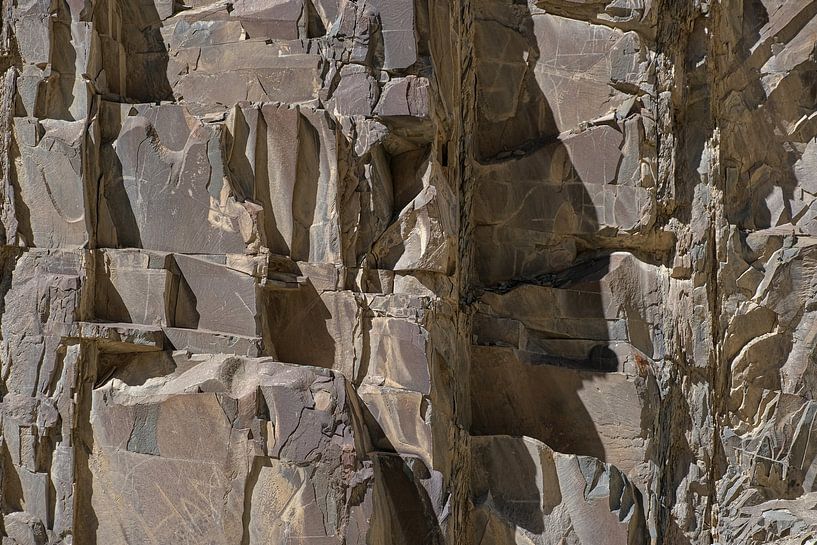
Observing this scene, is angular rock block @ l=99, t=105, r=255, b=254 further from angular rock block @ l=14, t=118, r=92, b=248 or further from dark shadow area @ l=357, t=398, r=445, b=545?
dark shadow area @ l=357, t=398, r=445, b=545

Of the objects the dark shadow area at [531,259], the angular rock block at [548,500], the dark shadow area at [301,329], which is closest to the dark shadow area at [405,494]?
the dark shadow area at [301,329]

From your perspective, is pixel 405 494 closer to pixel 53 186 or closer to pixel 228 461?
pixel 228 461

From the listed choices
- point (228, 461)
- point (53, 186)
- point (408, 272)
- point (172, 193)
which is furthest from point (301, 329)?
point (53, 186)

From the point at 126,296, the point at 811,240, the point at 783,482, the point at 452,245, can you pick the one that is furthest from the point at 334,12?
the point at 783,482

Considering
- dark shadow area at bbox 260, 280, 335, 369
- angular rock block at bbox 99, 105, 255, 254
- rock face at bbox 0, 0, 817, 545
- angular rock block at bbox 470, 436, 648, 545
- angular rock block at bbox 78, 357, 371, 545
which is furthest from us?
angular rock block at bbox 470, 436, 648, 545

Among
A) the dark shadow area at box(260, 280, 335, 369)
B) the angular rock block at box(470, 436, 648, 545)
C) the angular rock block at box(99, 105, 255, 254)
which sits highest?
the angular rock block at box(99, 105, 255, 254)

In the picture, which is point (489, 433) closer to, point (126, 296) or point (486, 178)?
point (486, 178)

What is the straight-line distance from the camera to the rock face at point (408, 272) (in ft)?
22.3

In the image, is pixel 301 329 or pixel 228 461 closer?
pixel 228 461

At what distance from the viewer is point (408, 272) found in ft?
25.3

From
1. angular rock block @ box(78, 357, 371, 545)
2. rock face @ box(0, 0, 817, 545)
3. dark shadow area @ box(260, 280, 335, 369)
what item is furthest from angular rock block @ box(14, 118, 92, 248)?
dark shadow area @ box(260, 280, 335, 369)

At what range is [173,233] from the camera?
23.5 feet

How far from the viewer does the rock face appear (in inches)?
268

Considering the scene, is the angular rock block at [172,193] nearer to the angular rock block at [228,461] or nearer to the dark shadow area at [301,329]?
the dark shadow area at [301,329]
